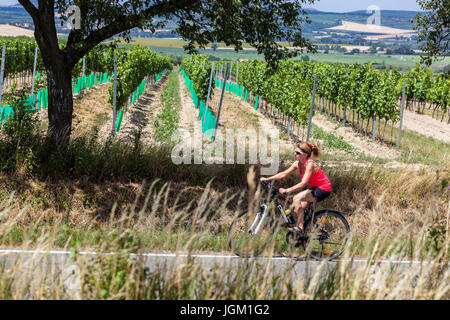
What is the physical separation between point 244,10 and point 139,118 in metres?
14.9

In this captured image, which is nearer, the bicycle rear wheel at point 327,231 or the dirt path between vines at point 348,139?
the bicycle rear wheel at point 327,231

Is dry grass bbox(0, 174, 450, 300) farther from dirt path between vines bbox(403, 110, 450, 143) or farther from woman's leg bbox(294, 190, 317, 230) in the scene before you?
dirt path between vines bbox(403, 110, 450, 143)

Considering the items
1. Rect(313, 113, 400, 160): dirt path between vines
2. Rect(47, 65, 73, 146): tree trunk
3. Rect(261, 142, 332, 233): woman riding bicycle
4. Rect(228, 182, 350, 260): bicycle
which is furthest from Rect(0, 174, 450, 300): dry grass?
Rect(313, 113, 400, 160): dirt path between vines

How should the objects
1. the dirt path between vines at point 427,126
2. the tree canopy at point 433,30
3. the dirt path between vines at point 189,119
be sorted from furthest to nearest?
1. the dirt path between vines at point 427,126
2. the dirt path between vines at point 189,119
3. the tree canopy at point 433,30

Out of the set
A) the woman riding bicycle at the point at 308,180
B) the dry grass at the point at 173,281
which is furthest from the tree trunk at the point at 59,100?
the dry grass at the point at 173,281

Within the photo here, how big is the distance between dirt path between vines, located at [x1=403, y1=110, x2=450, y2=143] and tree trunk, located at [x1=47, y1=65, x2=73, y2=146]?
79.9ft

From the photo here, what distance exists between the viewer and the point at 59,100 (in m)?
11.3

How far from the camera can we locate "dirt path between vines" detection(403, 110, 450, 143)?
3185 centimetres

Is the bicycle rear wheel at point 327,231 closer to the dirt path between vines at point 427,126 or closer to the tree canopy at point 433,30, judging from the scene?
the tree canopy at point 433,30

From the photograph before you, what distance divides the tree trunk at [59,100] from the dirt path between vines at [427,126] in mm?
24340

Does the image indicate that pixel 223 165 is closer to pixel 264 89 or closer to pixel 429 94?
pixel 264 89

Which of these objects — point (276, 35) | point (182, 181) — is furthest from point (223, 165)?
point (276, 35)

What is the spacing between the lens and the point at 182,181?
1108 cm

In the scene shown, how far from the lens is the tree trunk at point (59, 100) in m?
11.1
